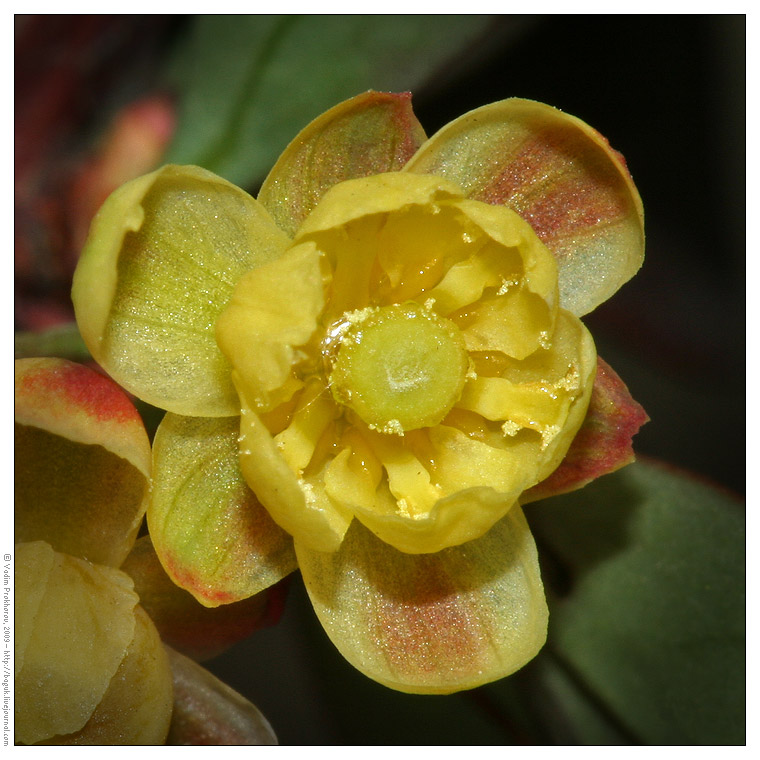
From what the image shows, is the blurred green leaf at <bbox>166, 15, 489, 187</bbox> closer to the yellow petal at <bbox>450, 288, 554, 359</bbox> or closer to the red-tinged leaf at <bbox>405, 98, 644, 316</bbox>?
the red-tinged leaf at <bbox>405, 98, 644, 316</bbox>

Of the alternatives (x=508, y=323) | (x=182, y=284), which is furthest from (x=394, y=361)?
(x=182, y=284)

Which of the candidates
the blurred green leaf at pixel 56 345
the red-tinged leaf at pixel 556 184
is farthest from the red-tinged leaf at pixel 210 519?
the red-tinged leaf at pixel 556 184

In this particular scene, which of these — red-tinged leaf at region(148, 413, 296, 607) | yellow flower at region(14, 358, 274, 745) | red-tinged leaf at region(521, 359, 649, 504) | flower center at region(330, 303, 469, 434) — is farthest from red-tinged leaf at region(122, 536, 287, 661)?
red-tinged leaf at region(521, 359, 649, 504)

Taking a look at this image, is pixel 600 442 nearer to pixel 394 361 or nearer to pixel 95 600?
pixel 394 361

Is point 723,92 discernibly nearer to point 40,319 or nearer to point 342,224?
point 342,224
